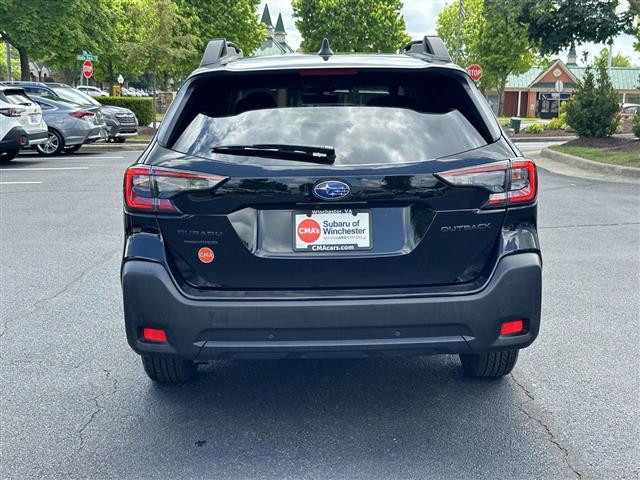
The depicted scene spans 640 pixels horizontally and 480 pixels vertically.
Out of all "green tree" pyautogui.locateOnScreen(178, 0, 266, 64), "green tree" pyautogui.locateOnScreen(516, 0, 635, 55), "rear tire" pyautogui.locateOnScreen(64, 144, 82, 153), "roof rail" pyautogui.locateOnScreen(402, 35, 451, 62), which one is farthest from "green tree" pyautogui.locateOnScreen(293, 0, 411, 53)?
"roof rail" pyautogui.locateOnScreen(402, 35, 451, 62)

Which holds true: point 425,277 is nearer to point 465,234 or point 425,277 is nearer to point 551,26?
point 465,234

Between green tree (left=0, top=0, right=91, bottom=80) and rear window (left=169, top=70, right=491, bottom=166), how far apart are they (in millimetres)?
24387

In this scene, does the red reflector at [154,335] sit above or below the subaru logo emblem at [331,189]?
below

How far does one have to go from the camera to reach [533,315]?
336 cm

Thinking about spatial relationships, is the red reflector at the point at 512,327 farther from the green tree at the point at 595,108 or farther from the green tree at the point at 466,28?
the green tree at the point at 466,28

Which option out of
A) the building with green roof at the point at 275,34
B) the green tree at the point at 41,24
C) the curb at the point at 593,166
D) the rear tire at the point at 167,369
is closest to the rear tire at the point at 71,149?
the green tree at the point at 41,24

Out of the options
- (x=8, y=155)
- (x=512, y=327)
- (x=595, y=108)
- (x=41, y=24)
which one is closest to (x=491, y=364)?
(x=512, y=327)

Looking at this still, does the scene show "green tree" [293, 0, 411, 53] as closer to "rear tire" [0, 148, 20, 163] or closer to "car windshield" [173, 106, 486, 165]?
"rear tire" [0, 148, 20, 163]

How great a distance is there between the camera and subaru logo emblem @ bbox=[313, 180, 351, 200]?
315cm

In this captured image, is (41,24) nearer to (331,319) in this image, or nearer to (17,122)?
(17,122)

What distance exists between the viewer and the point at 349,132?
10.8ft

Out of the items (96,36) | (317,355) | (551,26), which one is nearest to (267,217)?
(317,355)

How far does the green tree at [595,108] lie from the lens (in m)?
20.8

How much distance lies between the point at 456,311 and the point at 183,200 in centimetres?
129
